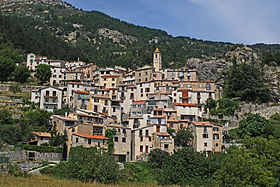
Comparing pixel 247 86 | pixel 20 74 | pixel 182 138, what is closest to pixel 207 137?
Result: pixel 182 138

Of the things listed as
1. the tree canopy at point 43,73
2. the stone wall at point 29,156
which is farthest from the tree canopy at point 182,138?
the tree canopy at point 43,73

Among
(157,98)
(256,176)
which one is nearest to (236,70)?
(157,98)

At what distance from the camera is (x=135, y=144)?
61.9 metres

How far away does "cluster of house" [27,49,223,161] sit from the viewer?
2345 inches

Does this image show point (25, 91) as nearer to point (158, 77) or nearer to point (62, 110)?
point (62, 110)

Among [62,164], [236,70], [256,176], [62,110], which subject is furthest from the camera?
[236,70]

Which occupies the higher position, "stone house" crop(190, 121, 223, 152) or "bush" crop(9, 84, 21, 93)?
"bush" crop(9, 84, 21, 93)

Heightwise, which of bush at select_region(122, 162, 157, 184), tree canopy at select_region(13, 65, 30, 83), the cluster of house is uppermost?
tree canopy at select_region(13, 65, 30, 83)

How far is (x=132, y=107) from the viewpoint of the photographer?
238 feet

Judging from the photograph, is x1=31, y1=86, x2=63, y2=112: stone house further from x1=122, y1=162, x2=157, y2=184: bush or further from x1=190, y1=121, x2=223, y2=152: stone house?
x1=190, y1=121, x2=223, y2=152: stone house

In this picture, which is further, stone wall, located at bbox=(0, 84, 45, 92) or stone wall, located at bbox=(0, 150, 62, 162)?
stone wall, located at bbox=(0, 84, 45, 92)

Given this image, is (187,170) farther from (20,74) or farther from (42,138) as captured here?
(20,74)

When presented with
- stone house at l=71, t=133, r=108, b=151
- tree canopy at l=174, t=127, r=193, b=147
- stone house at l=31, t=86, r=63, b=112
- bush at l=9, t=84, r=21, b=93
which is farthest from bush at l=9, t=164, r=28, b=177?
bush at l=9, t=84, r=21, b=93

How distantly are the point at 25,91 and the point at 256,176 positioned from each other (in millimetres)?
60343
